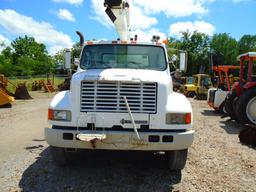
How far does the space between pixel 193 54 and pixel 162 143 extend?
62.5 metres

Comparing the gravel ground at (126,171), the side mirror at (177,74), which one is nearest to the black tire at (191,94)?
the gravel ground at (126,171)

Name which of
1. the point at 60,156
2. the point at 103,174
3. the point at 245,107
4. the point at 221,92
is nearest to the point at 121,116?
the point at 103,174

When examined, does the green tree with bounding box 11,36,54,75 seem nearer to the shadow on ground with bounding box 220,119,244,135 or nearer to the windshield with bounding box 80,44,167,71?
the shadow on ground with bounding box 220,119,244,135

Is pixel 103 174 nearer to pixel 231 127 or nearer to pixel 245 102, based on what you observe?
pixel 245 102

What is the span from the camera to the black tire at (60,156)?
5930 mm

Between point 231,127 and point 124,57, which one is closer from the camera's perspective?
point 124,57

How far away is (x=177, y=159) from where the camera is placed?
18.7ft

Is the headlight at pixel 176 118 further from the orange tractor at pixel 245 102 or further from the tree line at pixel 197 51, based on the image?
the tree line at pixel 197 51

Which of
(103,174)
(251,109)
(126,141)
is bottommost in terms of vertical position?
(103,174)

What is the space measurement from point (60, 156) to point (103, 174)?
32.7 inches

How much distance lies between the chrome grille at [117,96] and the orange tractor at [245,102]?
4005 millimetres

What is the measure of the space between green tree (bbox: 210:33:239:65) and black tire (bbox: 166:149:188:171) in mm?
64814

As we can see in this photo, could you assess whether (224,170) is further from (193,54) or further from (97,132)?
(193,54)

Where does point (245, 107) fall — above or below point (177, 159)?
above
